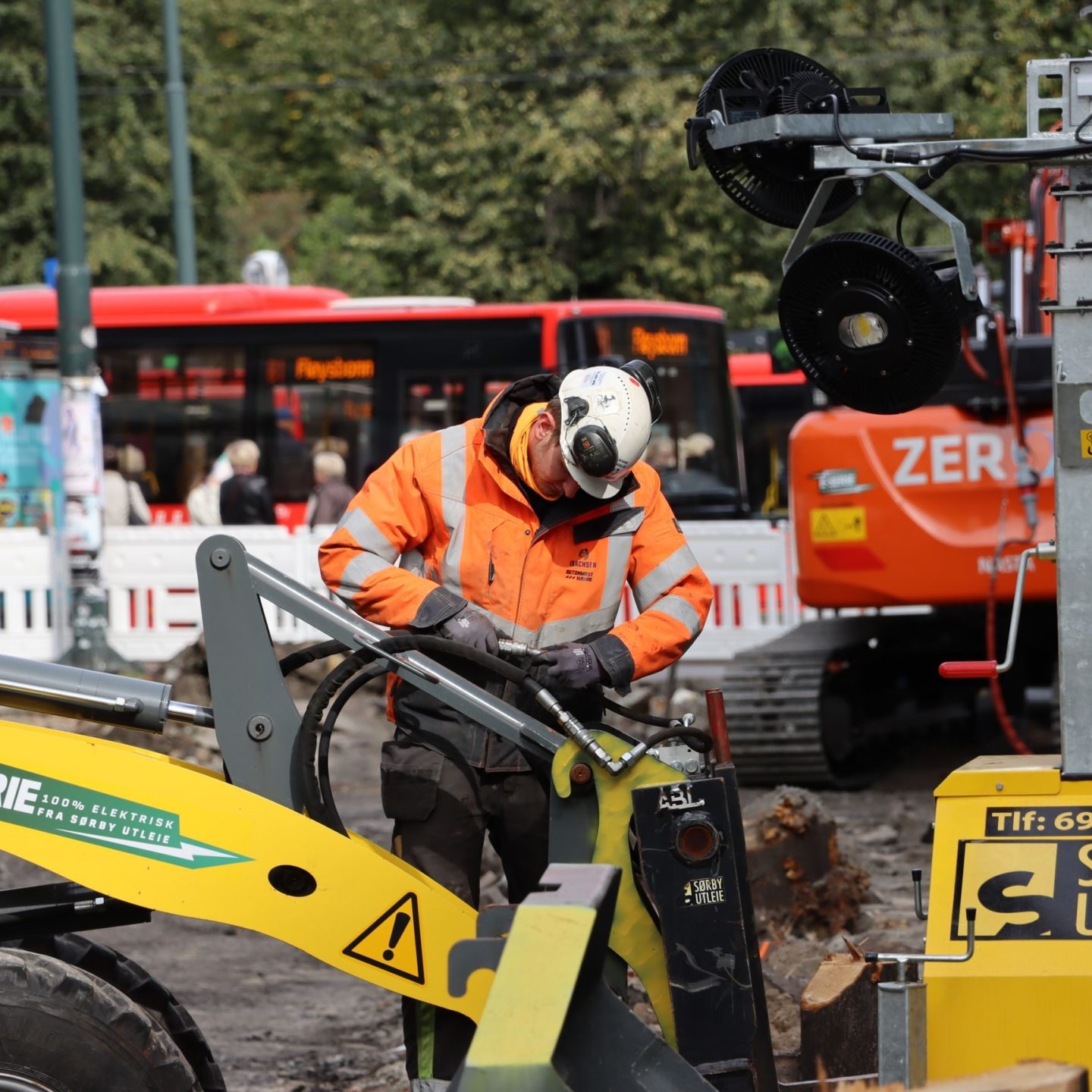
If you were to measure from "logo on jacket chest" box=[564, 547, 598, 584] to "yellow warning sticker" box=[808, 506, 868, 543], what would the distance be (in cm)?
543

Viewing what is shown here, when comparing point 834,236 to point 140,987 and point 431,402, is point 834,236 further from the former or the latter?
point 431,402

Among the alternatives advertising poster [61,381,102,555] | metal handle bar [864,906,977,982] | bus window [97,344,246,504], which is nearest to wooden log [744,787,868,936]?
metal handle bar [864,906,977,982]

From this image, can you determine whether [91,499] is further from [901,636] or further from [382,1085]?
[382,1085]

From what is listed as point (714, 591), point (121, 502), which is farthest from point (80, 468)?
point (714, 591)

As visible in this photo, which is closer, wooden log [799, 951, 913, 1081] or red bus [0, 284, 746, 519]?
wooden log [799, 951, 913, 1081]

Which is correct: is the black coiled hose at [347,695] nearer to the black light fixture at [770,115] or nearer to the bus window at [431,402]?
the black light fixture at [770,115]

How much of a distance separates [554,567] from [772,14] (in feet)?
90.0

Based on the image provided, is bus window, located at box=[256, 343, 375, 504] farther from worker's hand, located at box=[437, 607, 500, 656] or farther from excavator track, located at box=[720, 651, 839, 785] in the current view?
worker's hand, located at box=[437, 607, 500, 656]

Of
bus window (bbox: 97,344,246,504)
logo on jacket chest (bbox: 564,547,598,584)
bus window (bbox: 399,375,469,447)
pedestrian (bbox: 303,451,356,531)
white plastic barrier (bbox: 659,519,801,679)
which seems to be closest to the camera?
logo on jacket chest (bbox: 564,547,598,584)

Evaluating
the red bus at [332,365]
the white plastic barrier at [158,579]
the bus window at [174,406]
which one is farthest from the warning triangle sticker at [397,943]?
the bus window at [174,406]

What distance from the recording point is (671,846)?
3895 mm

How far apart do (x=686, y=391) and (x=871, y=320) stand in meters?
16.0

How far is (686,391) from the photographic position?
2002 cm

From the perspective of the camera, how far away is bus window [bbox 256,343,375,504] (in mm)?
20141
